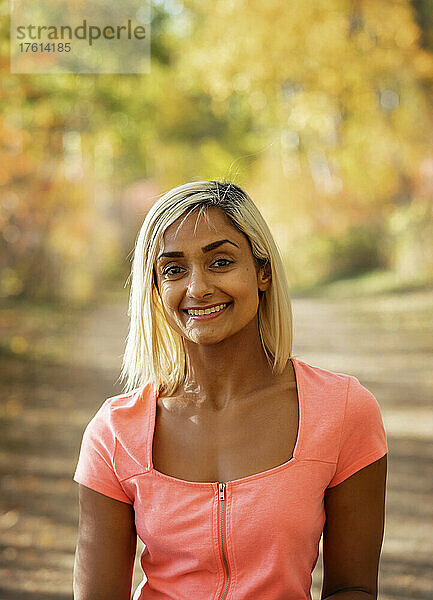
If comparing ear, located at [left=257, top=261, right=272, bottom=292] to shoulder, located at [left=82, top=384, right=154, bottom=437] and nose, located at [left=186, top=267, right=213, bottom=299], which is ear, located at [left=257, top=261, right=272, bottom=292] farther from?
shoulder, located at [left=82, top=384, right=154, bottom=437]

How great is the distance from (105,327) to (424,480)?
1.36 meters

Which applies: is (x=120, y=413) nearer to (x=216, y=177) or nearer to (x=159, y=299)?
(x=159, y=299)

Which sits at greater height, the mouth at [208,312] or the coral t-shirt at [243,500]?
the mouth at [208,312]

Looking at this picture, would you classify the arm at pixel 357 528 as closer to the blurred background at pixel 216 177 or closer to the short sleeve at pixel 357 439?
the short sleeve at pixel 357 439

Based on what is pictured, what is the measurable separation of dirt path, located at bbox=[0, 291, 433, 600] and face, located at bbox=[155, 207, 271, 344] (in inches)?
73.7

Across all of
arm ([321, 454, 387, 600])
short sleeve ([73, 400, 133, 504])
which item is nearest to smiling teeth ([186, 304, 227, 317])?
short sleeve ([73, 400, 133, 504])

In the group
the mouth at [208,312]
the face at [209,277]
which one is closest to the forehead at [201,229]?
the face at [209,277]

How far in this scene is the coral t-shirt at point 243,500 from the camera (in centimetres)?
115

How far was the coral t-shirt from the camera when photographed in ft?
3.76

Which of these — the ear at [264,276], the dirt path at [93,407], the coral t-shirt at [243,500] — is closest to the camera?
the coral t-shirt at [243,500]

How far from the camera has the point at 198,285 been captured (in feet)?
3.88

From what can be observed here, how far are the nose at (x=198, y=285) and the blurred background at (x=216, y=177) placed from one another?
1.84 metres

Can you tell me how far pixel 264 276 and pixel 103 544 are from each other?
0.49 m

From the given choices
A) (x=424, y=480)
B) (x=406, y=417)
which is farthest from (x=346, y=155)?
(x=424, y=480)
